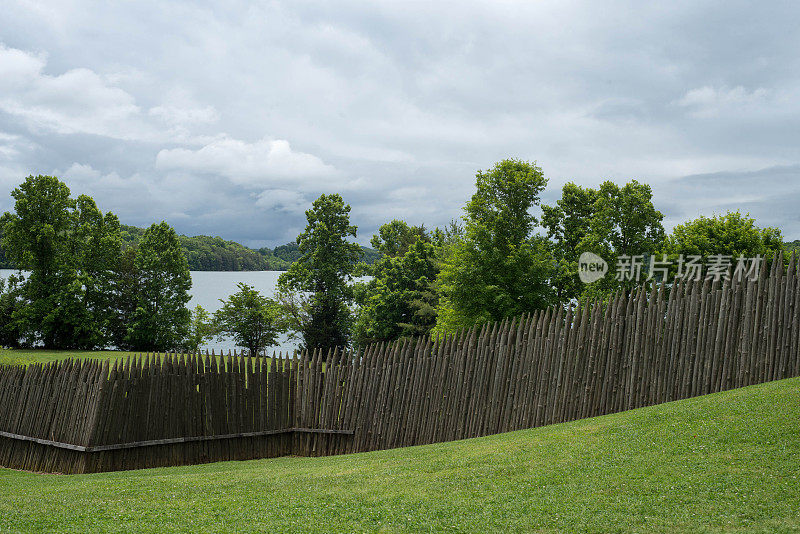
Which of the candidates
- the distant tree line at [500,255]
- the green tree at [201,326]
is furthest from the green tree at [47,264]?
the distant tree line at [500,255]

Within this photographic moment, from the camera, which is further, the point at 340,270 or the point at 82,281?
the point at 340,270

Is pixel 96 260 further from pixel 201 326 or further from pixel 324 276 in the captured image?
pixel 324 276

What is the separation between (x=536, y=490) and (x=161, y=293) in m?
36.5

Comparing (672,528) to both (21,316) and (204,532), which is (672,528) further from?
(21,316)

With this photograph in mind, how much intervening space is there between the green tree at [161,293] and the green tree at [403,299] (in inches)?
457

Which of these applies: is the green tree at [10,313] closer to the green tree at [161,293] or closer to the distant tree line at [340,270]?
the distant tree line at [340,270]

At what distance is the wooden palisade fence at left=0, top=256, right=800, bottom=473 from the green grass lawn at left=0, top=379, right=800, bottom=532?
0.93 m

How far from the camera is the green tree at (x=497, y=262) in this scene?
26812 mm

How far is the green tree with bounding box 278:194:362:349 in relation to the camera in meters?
41.2

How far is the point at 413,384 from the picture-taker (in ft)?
30.3

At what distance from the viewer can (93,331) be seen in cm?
3422

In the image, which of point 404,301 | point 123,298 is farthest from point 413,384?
point 123,298

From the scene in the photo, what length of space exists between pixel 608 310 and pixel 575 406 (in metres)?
1.33

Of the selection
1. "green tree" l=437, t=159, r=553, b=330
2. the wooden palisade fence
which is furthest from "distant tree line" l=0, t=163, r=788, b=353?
the wooden palisade fence
